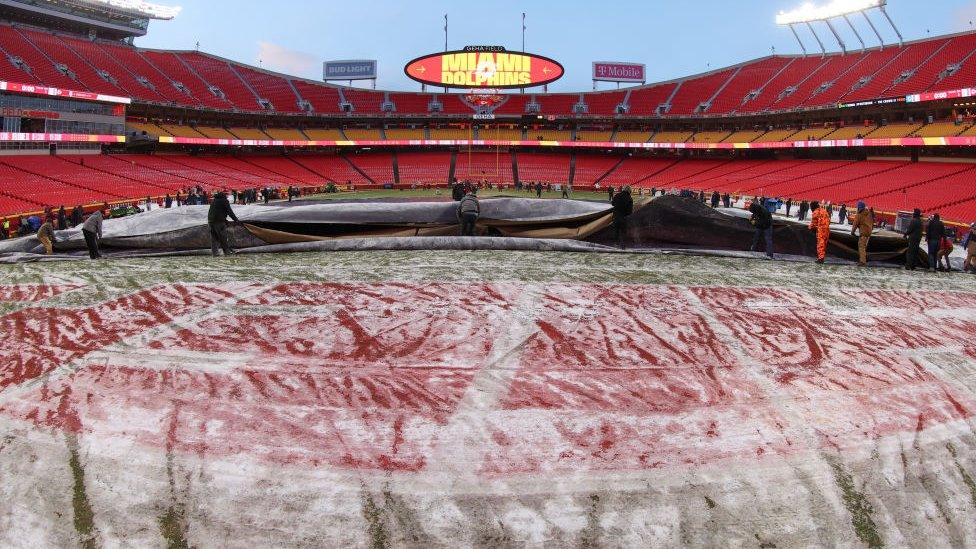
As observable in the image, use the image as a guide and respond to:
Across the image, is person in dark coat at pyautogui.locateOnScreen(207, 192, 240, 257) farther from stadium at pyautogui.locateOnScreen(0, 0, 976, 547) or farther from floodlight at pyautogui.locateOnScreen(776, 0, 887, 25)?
floodlight at pyautogui.locateOnScreen(776, 0, 887, 25)

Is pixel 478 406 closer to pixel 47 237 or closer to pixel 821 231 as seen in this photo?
pixel 821 231

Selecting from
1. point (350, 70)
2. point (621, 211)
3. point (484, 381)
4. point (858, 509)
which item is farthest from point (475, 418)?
point (350, 70)

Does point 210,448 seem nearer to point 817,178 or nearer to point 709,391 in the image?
point 709,391

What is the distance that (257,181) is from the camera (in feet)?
141

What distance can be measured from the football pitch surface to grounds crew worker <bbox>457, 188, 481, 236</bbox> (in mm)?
3554

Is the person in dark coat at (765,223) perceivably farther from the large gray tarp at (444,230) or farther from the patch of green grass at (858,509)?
the patch of green grass at (858,509)

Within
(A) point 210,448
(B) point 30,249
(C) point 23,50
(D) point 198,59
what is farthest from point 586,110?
(A) point 210,448

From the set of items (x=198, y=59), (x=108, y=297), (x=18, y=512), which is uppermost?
(x=198, y=59)

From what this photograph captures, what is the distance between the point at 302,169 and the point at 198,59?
69.9ft

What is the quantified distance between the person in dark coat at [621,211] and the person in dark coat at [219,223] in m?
7.01

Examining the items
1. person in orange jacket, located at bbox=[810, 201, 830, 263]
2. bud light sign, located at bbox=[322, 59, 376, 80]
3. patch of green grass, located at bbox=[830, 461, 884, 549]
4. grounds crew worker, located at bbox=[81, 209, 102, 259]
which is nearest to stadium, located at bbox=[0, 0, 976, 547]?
patch of green grass, located at bbox=[830, 461, 884, 549]

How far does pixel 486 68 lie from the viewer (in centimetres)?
5153

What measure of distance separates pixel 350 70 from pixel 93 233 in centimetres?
6549

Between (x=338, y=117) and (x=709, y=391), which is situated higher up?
(x=338, y=117)
